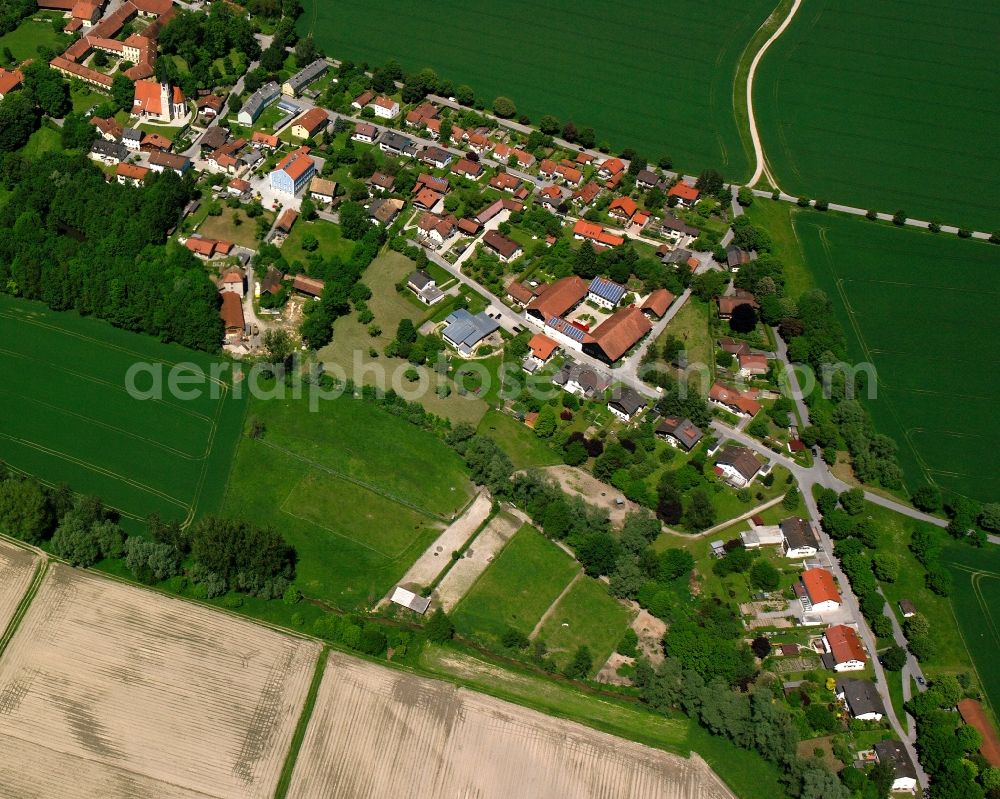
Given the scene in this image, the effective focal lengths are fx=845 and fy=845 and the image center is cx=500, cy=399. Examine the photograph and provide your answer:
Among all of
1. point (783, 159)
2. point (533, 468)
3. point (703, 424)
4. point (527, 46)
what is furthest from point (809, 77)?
point (533, 468)

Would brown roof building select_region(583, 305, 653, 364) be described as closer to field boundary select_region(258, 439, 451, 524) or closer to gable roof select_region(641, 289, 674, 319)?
gable roof select_region(641, 289, 674, 319)

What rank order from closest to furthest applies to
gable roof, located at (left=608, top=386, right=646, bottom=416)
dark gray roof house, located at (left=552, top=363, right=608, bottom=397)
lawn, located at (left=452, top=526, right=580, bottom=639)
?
lawn, located at (left=452, top=526, right=580, bottom=639)
gable roof, located at (left=608, top=386, right=646, bottom=416)
dark gray roof house, located at (left=552, top=363, right=608, bottom=397)

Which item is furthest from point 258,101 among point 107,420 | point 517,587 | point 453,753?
point 453,753

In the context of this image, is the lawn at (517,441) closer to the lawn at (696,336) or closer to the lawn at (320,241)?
the lawn at (696,336)

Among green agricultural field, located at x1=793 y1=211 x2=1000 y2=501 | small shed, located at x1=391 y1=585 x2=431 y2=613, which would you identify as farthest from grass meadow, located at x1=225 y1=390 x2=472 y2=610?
green agricultural field, located at x1=793 y1=211 x2=1000 y2=501

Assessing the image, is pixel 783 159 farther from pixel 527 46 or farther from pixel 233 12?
pixel 233 12

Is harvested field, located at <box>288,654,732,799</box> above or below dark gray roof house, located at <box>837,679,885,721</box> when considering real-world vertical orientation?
below

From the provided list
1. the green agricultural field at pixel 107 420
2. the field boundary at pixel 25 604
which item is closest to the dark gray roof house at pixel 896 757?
the green agricultural field at pixel 107 420
